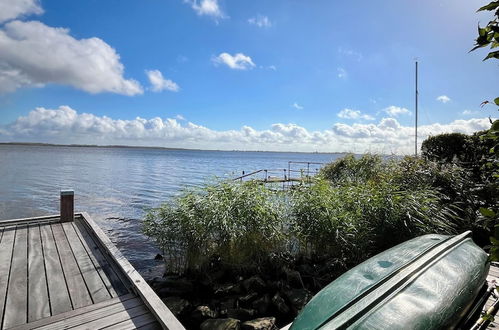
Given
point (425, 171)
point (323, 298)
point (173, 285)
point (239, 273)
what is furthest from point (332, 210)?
point (425, 171)

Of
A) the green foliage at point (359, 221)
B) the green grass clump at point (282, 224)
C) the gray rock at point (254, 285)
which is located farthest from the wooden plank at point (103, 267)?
the green foliage at point (359, 221)

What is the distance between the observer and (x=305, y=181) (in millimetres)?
6148

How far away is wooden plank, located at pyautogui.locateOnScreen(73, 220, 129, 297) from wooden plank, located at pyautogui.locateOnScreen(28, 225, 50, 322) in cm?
63

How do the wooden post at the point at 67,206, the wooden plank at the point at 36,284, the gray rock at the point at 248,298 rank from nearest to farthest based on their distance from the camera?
1. the wooden plank at the point at 36,284
2. the gray rock at the point at 248,298
3. the wooden post at the point at 67,206

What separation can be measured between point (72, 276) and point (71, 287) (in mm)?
325

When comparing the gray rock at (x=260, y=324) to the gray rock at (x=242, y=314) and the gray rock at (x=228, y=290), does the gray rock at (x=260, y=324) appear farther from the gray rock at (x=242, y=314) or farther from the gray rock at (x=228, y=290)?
the gray rock at (x=228, y=290)

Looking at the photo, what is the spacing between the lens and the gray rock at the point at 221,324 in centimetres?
312

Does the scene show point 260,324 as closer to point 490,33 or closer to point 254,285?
point 254,285

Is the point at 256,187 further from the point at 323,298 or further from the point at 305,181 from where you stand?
the point at 323,298

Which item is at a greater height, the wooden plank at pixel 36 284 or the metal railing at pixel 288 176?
the metal railing at pixel 288 176

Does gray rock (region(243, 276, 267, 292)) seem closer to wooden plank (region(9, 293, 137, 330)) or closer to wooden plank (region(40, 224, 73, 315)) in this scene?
wooden plank (region(9, 293, 137, 330))

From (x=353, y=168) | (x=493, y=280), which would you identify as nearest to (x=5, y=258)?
(x=493, y=280)

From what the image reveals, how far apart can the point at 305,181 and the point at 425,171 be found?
3285 mm

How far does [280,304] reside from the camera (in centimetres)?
369
